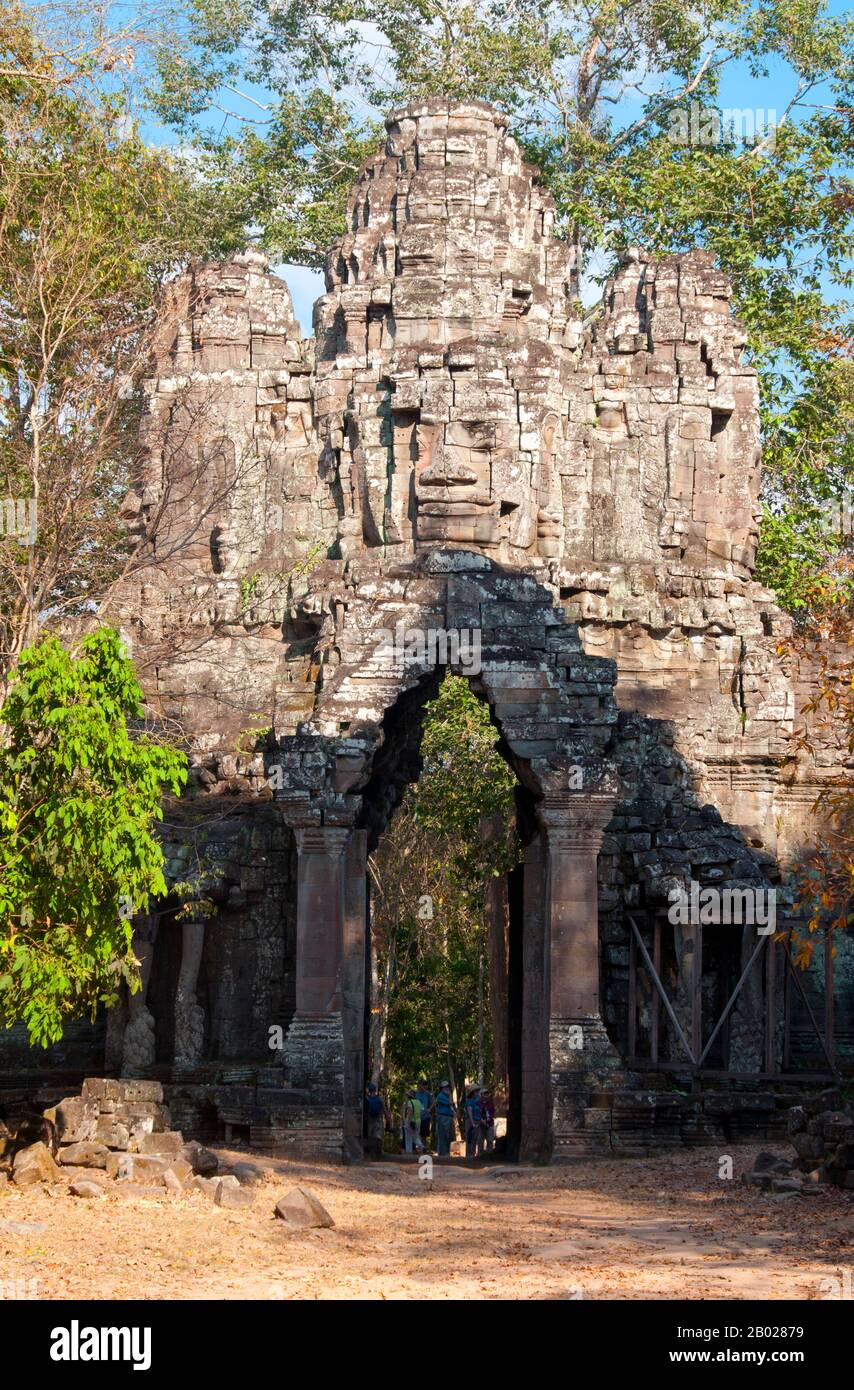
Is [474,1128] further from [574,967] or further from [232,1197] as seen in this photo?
[232,1197]

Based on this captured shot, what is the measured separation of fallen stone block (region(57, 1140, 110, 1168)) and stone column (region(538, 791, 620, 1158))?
527 cm

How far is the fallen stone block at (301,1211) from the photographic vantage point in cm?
1527

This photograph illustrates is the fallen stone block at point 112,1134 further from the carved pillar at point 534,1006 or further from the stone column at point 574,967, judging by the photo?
the carved pillar at point 534,1006

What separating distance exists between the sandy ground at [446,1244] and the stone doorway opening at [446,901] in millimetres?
5325

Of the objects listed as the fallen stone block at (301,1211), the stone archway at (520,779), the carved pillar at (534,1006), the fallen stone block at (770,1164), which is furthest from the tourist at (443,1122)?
the fallen stone block at (301,1211)

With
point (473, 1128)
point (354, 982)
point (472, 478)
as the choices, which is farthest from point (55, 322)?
point (473, 1128)

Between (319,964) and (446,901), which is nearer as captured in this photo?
(319,964)

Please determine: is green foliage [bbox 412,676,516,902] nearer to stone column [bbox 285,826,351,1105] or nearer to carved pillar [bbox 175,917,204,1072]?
carved pillar [bbox 175,917,204,1072]

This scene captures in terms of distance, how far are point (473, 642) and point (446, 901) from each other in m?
19.5

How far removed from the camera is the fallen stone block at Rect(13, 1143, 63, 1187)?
645 inches

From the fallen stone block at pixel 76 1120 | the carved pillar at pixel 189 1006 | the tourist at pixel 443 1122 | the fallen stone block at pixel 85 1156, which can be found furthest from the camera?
the tourist at pixel 443 1122

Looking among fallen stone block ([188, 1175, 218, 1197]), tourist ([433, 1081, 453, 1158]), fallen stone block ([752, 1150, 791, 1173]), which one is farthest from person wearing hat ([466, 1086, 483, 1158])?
fallen stone block ([188, 1175, 218, 1197])

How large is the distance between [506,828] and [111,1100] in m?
14.7

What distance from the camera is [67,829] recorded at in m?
16.2
